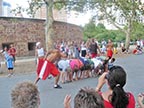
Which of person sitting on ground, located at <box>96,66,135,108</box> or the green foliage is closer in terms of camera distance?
person sitting on ground, located at <box>96,66,135,108</box>

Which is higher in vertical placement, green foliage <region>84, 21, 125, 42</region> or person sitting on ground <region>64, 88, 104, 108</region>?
person sitting on ground <region>64, 88, 104, 108</region>

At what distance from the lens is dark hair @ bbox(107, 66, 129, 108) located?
4195 mm

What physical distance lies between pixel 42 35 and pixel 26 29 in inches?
99.9

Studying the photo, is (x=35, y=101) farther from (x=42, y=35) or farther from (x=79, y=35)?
(x=79, y=35)

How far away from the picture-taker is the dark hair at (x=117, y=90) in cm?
420

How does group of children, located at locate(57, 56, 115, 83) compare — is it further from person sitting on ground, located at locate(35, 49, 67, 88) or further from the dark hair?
the dark hair

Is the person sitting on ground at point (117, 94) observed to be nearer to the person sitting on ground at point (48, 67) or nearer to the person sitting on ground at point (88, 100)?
the person sitting on ground at point (88, 100)

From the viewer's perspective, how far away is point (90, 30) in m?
74.9

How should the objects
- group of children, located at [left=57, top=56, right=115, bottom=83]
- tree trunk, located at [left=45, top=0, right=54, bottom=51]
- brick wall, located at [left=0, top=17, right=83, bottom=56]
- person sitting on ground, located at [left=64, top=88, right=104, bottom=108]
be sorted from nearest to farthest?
person sitting on ground, located at [left=64, top=88, right=104, bottom=108], group of children, located at [left=57, top=56, right=115, bottom=83], tree trunk, located at [left=45, top=0, right=54, bottom=51], brick wall, located at [left=0, top=17, right=83, bottom=56]

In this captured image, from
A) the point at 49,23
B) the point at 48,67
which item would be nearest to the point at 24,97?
the point at 48,67

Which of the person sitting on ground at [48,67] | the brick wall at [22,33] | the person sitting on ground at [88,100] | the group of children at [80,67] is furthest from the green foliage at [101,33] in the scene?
the person sitting on ground at [88,100]

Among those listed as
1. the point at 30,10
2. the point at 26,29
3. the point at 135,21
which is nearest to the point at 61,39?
the point at 26,29

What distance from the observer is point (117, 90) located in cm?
419

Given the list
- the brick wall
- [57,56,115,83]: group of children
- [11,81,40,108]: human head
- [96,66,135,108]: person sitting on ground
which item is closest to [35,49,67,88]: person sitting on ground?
[57,56,115,83]: group of children
